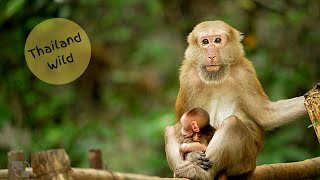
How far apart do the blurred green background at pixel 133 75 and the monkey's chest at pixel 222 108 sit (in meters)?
2.71

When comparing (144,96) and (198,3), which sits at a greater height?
(198,3)

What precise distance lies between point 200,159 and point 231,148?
0.23m

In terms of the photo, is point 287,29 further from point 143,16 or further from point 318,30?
point 143,16

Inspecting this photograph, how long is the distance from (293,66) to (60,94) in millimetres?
3063

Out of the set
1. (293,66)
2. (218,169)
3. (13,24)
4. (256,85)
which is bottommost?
(218,169)

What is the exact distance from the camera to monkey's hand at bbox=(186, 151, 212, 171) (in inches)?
219

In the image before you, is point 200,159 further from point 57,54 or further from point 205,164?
point 57,54

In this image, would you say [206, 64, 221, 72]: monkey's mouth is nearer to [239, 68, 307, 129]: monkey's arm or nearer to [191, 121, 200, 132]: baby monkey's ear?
[239, 68, 307, 129]: monkey's arm

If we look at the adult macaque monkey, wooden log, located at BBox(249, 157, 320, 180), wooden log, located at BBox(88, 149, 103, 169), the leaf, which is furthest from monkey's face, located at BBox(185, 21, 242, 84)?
the leaf

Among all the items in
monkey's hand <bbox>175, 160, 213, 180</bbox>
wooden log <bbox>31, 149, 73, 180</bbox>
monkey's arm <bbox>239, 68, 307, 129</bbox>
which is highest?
monkey's arm <bbox>239, 68, 307, 129</bbox>

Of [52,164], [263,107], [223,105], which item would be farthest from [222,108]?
[52,164]

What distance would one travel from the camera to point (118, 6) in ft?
33.8

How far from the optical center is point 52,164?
3.99m

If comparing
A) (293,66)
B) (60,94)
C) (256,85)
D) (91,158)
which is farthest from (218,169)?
(60,94)
